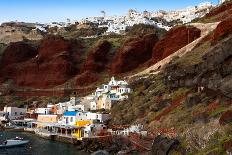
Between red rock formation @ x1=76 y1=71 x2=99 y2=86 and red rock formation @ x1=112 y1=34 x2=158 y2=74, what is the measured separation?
585 cm

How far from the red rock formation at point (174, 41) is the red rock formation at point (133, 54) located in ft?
22.9

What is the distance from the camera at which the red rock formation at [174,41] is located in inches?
5089

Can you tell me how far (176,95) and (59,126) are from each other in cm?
2984

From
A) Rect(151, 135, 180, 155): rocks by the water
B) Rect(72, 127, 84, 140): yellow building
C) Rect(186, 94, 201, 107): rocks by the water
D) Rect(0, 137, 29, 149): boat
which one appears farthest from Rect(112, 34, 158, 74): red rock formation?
Rect(151, 135, 180, 155): rocks by the water

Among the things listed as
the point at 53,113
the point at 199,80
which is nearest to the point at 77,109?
the point at 53,113

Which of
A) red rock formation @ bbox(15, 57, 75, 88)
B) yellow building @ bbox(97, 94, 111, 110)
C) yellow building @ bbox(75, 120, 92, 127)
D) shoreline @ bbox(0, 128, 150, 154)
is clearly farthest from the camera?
red rock formation @ bbox(15, 57, 75, 88)

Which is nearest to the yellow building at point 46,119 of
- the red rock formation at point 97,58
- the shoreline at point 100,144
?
the shoreline at point 100,144

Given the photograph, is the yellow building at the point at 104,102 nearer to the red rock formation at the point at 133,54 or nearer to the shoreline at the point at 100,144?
the shoreline at the point at 100,144

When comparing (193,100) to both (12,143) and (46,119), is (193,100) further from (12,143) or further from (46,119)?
(46,119)

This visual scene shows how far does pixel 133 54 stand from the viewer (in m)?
142

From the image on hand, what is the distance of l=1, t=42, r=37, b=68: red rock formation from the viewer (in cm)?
16262

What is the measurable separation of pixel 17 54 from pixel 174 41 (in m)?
57.0

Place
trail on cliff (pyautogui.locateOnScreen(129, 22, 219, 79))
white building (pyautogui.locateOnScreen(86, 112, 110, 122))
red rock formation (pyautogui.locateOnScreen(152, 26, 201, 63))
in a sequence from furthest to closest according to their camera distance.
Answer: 1. red rock formation (pyautogui.locateOnScreen(152, 26, 201, 63))
2. trail on cliff (pyautogui.locateOnScreen(129, 22, 219, 79))
3. white building (pyautogui.locateOnScreen(86, 112, 110, 122))

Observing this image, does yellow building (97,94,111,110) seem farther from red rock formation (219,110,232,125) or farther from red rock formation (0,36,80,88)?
red rock formation (219,110,232,125)
